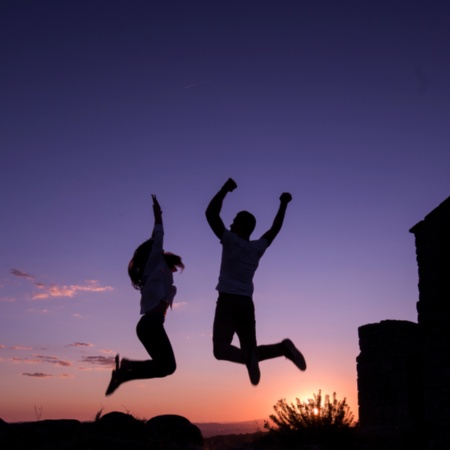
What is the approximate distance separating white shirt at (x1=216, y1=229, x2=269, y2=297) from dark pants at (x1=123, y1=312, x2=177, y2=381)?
809 millimetres

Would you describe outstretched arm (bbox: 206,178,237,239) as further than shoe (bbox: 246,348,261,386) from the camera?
Yes

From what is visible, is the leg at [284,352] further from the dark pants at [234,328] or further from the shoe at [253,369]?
the shoe at [253,369]

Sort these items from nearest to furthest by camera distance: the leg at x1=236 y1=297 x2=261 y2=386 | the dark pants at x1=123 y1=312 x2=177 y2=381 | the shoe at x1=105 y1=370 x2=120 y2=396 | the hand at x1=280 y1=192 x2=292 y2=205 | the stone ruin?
1. the dark pants at x1=123 y1=312 x2=177 y2=381
2. the leg at x1=236 y1=297 x2=261 y2=386
3. the shoe at x1=105 y1=370 x2=120 y2=396
4. the hand at x1=280 y1=192 x2=292 y2=205
5. the stone ruin

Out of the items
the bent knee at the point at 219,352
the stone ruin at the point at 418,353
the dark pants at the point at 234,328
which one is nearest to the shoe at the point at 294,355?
the dark pants at the point at 234,328

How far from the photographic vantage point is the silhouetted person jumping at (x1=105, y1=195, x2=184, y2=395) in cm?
618

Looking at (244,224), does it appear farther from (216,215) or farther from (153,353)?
(153,353)

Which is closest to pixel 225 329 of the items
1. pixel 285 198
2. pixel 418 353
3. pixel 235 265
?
pixel 235 265

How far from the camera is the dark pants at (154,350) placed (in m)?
6.15

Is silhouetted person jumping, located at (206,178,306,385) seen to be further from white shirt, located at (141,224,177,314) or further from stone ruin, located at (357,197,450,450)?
stone ruin, located at (357,197,450,450)

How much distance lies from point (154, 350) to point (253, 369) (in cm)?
105

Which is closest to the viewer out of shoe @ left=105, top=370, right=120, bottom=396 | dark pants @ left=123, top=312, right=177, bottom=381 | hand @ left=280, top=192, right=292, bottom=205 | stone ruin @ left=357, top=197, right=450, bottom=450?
dark pants @ left=123, top=312, right=177, bottom=381

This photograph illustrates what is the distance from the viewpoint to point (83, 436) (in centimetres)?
589

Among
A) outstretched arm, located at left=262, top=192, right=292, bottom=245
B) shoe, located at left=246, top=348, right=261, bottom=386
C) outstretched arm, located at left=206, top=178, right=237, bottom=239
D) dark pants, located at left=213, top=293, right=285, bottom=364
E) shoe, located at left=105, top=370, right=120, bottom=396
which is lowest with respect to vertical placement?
shoe, located at left=105, top=370, right=120, bottom=396

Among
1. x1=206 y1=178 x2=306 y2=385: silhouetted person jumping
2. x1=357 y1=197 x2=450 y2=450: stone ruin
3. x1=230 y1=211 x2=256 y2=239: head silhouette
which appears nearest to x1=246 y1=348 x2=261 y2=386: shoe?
x1=206 y1=178 x2=306 y2=385: silhouetted person jumping
